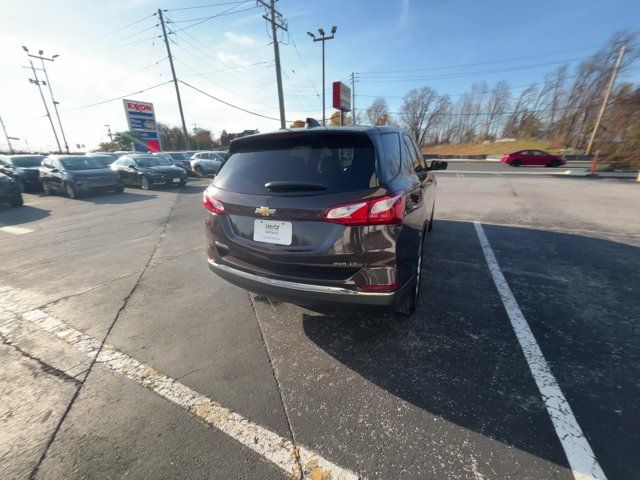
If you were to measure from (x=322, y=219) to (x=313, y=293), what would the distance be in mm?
571

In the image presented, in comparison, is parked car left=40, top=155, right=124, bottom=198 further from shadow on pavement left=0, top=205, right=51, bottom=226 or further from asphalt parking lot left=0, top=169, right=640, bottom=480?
asphalt parking lot left=0, top=169, right=640, bottom=480

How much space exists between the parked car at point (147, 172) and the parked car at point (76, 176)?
138 centimetres

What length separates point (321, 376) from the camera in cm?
222

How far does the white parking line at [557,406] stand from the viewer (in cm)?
150

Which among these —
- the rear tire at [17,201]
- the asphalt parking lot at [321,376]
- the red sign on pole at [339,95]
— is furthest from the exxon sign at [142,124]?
the asphalt parking lot at [321,376]

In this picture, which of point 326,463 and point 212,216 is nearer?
point 326,463

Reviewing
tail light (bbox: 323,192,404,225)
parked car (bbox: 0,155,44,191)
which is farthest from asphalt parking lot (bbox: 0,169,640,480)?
parked car (bbox: 0,155,44,191)

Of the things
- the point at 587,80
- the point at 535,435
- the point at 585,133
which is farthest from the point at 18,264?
the point at 587,80

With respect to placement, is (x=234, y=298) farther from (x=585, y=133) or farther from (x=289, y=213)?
(x=585, y=133)

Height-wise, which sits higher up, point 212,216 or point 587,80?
point 587,80

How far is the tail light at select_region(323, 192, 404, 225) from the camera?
1948mm

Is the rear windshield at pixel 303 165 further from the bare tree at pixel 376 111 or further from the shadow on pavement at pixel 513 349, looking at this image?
the bare tree at pixel 376 111

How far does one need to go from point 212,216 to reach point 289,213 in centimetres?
96

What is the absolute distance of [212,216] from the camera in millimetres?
2660
